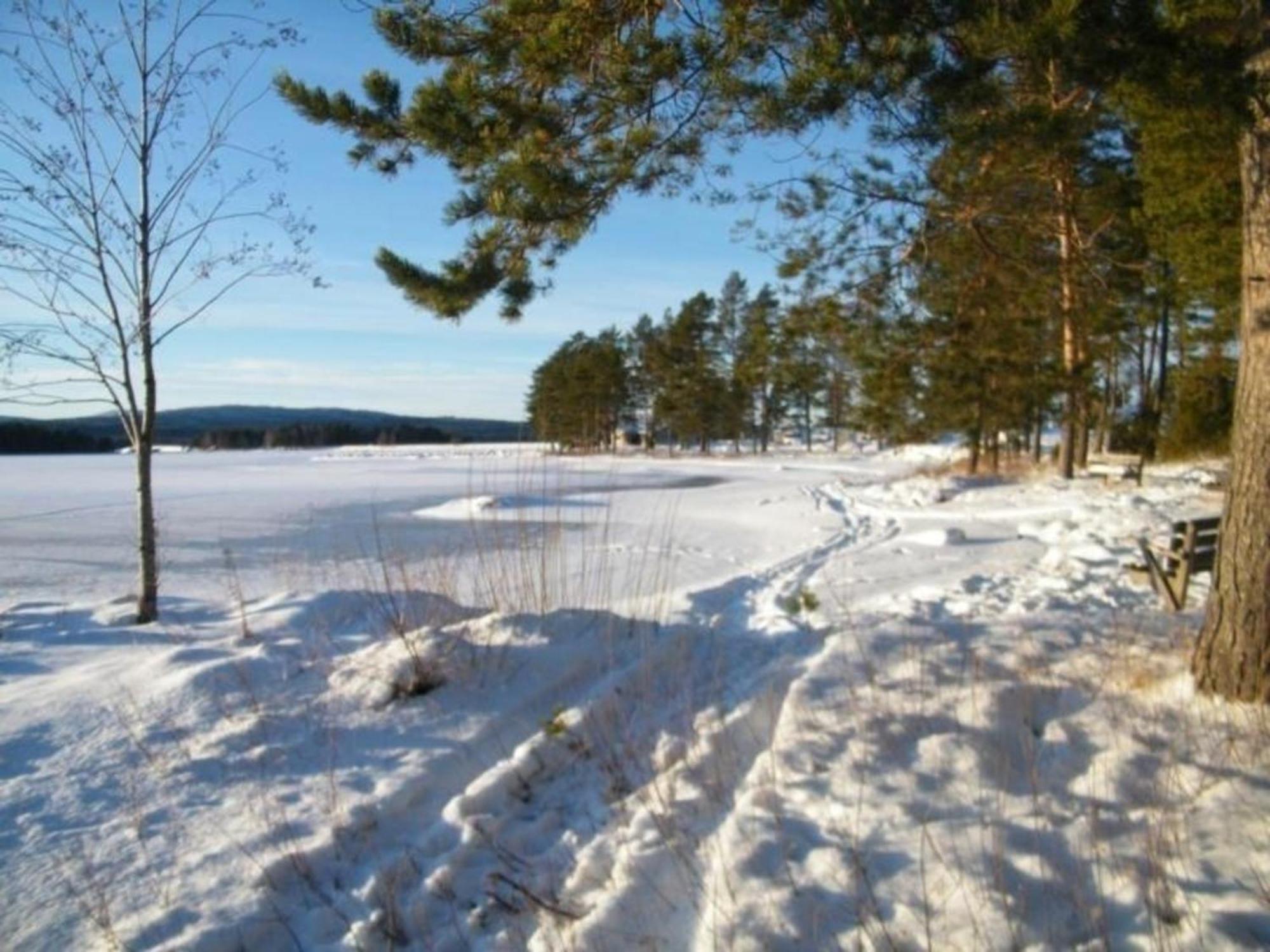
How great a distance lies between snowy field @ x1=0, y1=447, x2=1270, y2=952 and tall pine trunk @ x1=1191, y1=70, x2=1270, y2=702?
0.20 m

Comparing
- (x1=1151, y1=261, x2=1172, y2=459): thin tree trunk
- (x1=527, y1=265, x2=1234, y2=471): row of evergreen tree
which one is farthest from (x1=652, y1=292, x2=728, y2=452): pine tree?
(x1=1151, y1=261, x2=1172, y2=459): thin tree trunk

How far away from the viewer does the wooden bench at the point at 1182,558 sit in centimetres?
521

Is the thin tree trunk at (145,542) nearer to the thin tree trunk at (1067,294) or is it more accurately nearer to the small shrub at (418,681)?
the small shrub at (418,681)

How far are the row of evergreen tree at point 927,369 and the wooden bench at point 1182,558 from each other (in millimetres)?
2408

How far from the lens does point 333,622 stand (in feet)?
15.4

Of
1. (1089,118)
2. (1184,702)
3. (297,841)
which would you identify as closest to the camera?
(297,841)

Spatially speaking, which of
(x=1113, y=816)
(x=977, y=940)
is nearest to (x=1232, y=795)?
(x=1113, y=816)

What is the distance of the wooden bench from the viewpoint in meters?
5.21

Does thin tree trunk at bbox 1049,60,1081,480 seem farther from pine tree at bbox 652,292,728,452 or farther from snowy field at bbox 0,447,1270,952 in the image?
pine tree at bbox 652,292,728,452

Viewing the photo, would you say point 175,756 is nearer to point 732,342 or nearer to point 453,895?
point 453,895

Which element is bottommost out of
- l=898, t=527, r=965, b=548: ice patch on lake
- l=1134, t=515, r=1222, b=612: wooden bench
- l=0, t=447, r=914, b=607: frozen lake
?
l=0, t=447, r=914, b=607: frozen lake

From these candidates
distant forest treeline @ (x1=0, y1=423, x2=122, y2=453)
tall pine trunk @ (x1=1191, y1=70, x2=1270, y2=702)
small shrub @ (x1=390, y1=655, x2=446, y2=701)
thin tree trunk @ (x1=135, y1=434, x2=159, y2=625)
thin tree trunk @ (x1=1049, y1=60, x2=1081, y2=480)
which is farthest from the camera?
distant forest treeline @ (x1=0, y1=423, x2=122, y2=453)

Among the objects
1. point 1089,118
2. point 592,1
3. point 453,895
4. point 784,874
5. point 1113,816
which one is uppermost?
point 592,1

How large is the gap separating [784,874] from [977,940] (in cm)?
55
